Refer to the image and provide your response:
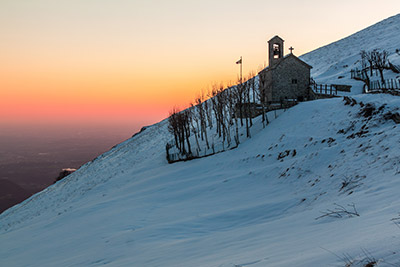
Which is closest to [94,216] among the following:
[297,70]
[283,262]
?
[283,262]

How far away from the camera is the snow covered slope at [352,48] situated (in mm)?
79500

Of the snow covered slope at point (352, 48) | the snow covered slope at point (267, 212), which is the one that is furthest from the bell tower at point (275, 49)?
the snow covered slope at point (352, 48)

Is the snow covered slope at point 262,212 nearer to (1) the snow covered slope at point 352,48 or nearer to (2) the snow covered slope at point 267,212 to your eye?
(2) the snow covered slope at point 267,212

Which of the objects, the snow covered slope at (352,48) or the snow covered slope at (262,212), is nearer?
the snow covered slope at (262,212)

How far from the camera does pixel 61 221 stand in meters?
18.8

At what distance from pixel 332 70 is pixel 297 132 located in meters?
67.9

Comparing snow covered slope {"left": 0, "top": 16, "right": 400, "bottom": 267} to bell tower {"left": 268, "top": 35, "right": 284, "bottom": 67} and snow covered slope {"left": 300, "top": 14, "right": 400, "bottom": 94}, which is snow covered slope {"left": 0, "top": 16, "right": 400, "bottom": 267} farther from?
snow covered slope {"left": 300, "top": 14, "right": 400, "bottom": 94}

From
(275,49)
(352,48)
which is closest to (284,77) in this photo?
(275,49)

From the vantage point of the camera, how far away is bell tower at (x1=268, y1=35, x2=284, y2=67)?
39356 mm

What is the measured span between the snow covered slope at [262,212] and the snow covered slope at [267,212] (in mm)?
50

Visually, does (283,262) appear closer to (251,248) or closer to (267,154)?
(251,248)

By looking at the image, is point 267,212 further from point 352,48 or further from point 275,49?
point 352,48

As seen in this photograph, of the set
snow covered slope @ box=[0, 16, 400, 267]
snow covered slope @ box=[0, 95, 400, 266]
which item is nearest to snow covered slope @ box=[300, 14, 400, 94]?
snow covered slope @ box=[0, 16, 400, 267]

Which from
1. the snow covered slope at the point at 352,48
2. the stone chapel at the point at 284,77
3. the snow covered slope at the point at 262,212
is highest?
the snow covered slope at the point at 352,48
